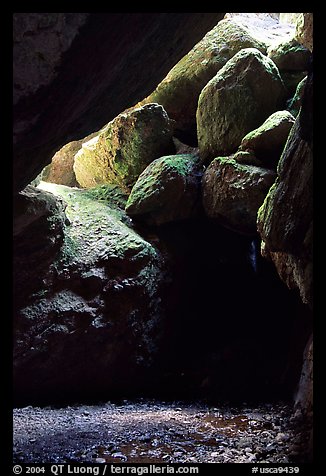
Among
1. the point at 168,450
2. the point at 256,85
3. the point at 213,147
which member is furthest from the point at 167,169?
the point at 168,450

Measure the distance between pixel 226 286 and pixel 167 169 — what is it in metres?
2.82

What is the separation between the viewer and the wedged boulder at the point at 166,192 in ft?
26.7

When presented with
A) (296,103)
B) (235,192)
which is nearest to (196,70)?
(296,103)

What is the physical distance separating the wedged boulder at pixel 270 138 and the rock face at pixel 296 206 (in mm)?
2484

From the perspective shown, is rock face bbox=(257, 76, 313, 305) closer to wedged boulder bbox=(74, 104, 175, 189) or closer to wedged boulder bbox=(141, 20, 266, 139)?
wedged boulder bbox=(74, 104, 175, 189)

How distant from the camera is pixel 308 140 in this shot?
4062mm

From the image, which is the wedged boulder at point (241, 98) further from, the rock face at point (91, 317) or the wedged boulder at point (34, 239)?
the wedged boulder at point (34, 239)

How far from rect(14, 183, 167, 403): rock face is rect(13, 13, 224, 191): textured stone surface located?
271cm

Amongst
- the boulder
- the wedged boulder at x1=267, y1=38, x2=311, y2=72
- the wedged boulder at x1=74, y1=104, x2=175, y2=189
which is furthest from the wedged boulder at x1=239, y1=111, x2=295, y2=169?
the boulder

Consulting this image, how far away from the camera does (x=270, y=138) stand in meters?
7.27

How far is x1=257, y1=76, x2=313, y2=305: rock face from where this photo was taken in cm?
425

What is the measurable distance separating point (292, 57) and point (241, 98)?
5.81 feet

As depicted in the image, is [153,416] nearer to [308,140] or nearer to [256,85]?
[308,140]

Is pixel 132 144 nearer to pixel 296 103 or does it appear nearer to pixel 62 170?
pixel 296 103
